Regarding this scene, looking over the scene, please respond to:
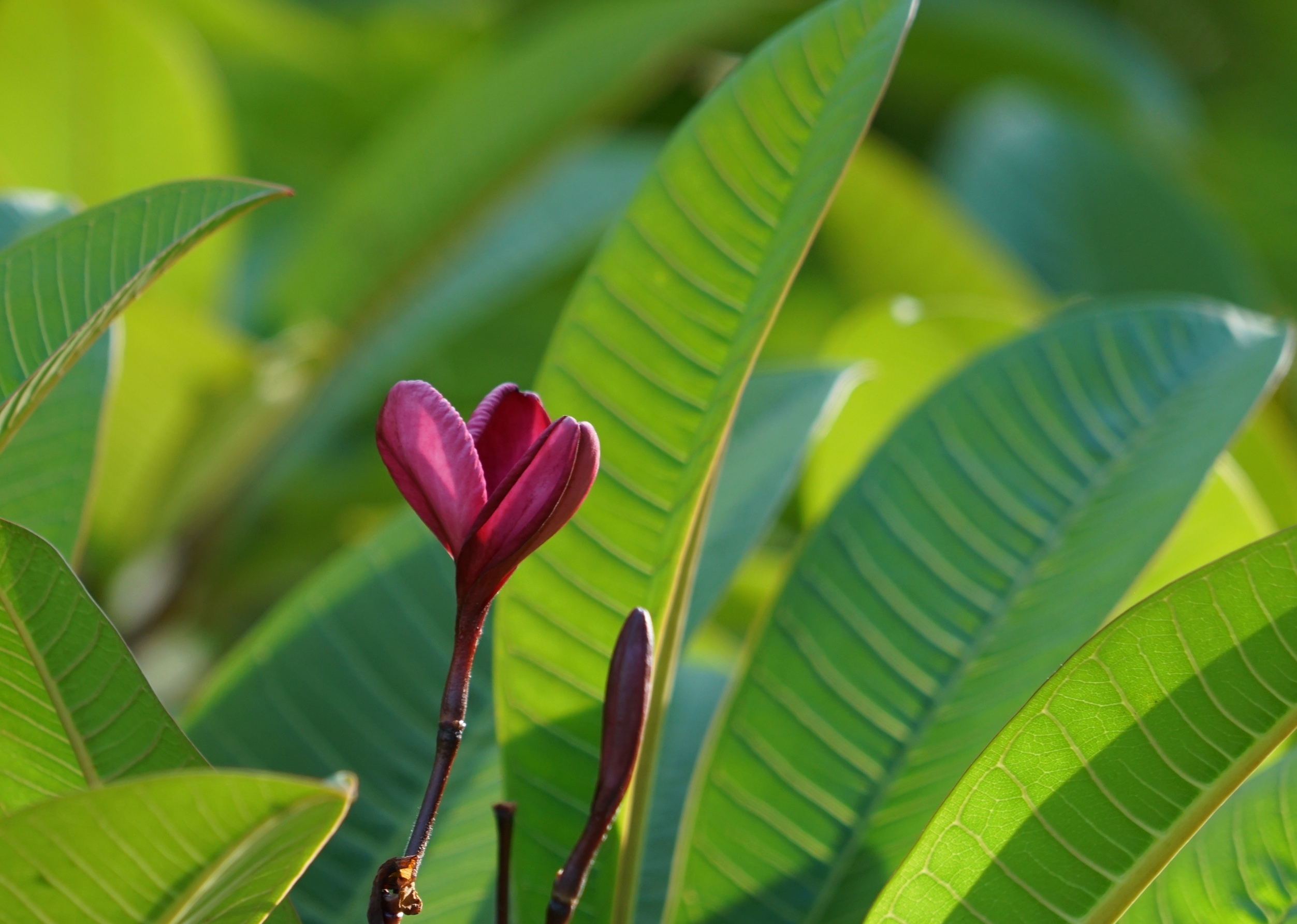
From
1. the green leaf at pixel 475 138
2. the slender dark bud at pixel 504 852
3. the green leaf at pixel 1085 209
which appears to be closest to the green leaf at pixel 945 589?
the slender dark bud at pixel 504 852

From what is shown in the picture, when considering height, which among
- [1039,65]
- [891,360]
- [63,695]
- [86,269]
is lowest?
[63,695]

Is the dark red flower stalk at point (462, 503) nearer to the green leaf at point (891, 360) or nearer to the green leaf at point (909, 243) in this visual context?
the green leaf at point (891, 360)

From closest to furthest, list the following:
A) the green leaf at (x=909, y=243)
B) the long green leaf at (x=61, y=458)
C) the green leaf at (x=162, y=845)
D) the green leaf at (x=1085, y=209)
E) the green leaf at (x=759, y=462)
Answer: the green leaf at (x=162, y=845) < the long green leaf at (x=61, y=458) < the green leaf at (x=759, y=462) < the green leaf at (x=909, y=243) < the green leaf at (x=1085, y=209)

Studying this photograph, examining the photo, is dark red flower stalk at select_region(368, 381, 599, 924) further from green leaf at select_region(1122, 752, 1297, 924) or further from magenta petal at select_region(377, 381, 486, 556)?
green leaf at select_region(1122, 752, 1297, 924)

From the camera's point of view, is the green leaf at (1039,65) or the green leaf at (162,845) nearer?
the green leaf at (162,845)

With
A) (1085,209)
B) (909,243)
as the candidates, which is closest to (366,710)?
(909,243)

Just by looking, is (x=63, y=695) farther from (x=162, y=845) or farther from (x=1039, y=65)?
(x=1039, y=65)

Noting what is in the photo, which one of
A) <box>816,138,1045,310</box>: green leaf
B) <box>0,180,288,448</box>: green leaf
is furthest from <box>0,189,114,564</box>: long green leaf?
<box>816,138,1045,310</box>: green leaf
